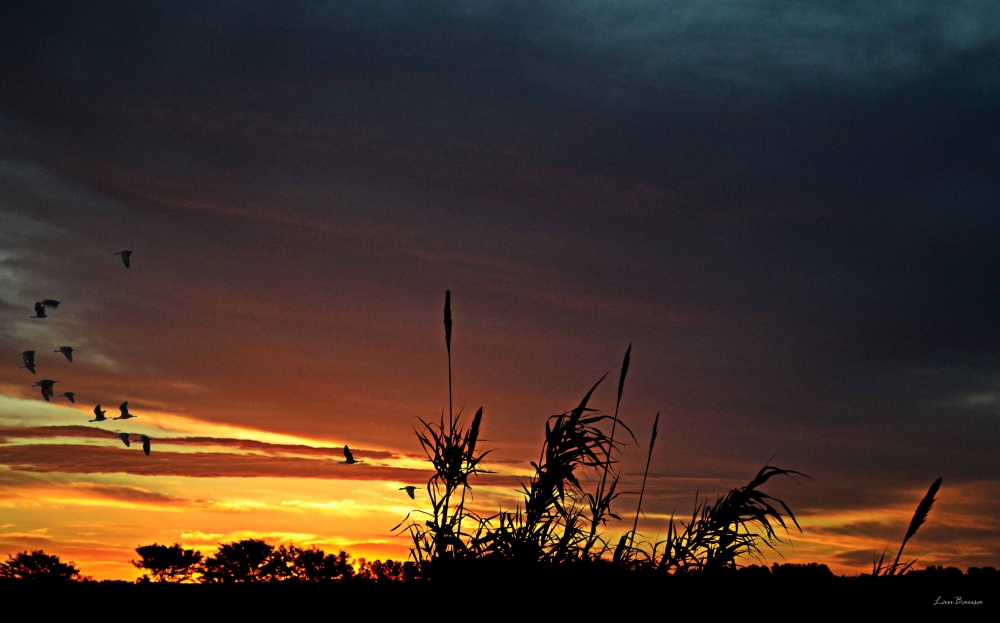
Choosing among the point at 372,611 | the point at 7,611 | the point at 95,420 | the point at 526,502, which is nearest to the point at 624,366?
the point at 526,502

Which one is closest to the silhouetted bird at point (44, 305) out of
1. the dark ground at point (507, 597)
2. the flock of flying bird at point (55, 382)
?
the flock of flying bird at point (55, 382)

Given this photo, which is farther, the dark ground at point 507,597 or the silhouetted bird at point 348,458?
the silhouetted bird at point 348,458

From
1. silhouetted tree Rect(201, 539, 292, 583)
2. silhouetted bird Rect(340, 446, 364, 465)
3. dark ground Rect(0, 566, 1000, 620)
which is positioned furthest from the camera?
silhouetted tree Rect(201, 539, 292, 583)

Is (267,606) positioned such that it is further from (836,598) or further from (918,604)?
(918,604)

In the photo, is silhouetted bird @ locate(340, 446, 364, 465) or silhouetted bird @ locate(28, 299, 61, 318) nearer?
silhouetted bird @ locate(340, 446, 364, 465)

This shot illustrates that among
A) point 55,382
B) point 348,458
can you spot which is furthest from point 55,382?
point 348,458

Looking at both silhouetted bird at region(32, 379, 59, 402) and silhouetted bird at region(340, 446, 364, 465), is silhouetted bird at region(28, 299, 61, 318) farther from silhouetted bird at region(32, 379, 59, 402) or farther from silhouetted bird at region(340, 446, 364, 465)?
silhouetted bird at region(340, 446, 364, 465)

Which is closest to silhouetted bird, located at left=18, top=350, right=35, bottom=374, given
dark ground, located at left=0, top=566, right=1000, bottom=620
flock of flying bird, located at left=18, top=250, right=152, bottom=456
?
flock of flying bird, located at left=18, top=250, right=152, bottom=456

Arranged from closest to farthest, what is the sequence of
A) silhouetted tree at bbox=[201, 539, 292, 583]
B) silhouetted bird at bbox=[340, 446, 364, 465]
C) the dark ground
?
1. the dark ground
2. silhouetted bird at bbox=[340, 446, 364, 465]
3. silhouetted tree at bbox=[201, 539, 292, 583]

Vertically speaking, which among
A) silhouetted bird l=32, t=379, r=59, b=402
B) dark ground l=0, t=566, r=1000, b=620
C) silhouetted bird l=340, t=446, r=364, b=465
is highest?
silhouetted bird l=32, t=379, r=59, b=402

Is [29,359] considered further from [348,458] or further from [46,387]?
[348,458]

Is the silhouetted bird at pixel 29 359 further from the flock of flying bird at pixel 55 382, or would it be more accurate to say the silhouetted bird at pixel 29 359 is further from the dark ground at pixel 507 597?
the dark ground at pixel 507 597

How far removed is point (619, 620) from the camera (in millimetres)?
7312

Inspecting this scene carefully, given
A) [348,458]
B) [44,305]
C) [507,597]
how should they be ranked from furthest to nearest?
[44,305] → [348,458] → [507,597]
